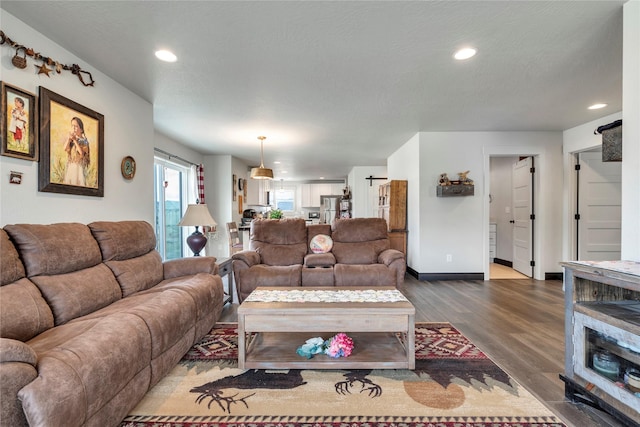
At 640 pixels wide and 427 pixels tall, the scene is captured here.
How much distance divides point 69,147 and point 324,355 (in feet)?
8.39

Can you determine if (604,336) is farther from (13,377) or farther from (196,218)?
(196,218)

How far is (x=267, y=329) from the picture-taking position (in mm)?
1874

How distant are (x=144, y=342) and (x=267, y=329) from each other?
0.69m

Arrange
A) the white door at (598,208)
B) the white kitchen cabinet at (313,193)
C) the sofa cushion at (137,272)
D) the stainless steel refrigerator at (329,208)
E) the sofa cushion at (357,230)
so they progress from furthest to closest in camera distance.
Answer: the white kitchen cabinet at (313,193) → the stainless steel refrigerator at (329,208) → the white door at (598,208) → the sofa cushion at (357,230) → the sofa cushion at (137,272)

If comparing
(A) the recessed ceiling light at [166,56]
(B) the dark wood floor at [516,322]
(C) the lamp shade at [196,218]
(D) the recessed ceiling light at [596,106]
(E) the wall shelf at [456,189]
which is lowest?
(B) the dark wood floor at [516,322]

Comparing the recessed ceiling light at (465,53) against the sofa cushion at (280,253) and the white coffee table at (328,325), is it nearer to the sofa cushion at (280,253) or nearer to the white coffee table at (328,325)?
the white coffee table at (328,325)

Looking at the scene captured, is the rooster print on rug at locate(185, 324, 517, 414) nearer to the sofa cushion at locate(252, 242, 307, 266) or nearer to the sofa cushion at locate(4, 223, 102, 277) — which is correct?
the sofa cushion at locate(4, 223, 102, 277)

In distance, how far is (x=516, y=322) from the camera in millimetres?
2789

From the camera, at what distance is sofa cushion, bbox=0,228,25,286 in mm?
1519

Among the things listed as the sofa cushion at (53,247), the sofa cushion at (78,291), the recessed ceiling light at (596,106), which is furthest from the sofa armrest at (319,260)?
the recessed ceiling light at (596,106)

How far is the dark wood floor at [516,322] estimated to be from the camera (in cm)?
171

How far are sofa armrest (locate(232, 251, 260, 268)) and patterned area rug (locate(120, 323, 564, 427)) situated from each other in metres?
1.29

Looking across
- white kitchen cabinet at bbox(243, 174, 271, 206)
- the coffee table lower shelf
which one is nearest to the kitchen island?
white kitchen cabinet at bbox(243, 174, 271, 206)

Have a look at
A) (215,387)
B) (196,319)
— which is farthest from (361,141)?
(215,387)
